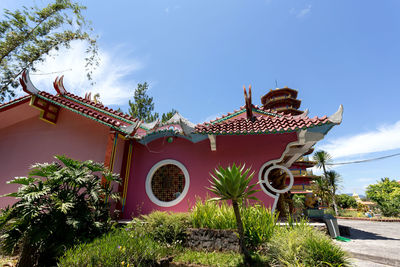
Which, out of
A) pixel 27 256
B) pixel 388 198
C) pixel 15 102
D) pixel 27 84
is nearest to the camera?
pixel 27 256

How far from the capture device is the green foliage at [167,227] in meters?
5.14

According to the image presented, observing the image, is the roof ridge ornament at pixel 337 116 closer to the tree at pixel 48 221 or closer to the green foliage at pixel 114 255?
the green foliage at pixel 114 255

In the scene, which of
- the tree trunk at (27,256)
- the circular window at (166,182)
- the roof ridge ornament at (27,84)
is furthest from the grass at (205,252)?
the roof ridge ornament at (27,84)

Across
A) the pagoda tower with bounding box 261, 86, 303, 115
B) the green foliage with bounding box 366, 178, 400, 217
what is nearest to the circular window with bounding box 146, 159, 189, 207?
the green foliage with bounding box 366, 178, 400, 217

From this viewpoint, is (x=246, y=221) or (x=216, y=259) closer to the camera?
(x=216, y=259)

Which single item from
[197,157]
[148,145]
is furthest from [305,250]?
[148,145]

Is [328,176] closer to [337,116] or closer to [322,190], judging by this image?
[322,190]

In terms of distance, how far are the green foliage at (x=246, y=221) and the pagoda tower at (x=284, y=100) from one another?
31280 mm

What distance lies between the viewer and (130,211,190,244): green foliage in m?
5.14

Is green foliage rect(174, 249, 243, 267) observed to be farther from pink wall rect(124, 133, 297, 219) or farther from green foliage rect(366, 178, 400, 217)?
green foliage rect(366, 178, 400, 217)

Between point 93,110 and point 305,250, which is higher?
point 93,110

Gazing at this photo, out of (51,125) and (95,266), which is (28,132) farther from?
(95,266)

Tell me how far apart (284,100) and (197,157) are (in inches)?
1213

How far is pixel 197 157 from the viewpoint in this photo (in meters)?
7.57
